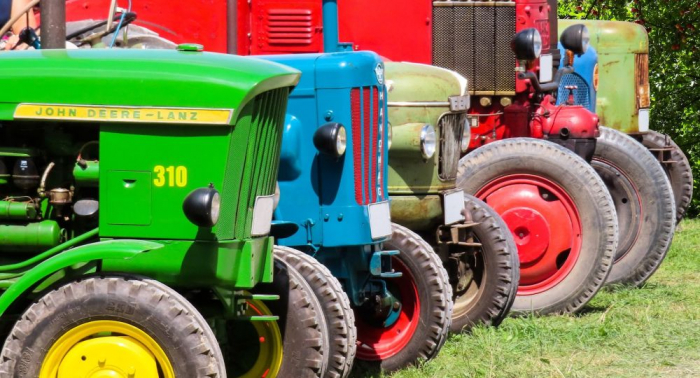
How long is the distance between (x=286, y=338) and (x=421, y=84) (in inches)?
89.7

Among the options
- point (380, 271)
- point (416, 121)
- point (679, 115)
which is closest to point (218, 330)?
point (380, 271)

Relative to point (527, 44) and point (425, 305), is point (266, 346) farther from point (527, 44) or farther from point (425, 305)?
point (527, 44)

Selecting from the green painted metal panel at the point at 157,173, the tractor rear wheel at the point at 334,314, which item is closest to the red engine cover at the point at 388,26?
the tractor rear wheel at the point at 334,314

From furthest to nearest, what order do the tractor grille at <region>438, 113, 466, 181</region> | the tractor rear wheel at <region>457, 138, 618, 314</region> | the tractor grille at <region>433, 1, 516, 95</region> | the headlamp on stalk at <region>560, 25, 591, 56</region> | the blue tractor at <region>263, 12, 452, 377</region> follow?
the headlamp on stalk at <region>560, 25, 591, 56</region> < the tractor grille at <region>433, 1, 516, 95</region> < the tractor rear wheel at <region>457, 138, 618, 314</region> < the tractor grille at <region>438, 113, 466, 181</region> < the blue tractor at <region>263, 12, 452, 377</region>

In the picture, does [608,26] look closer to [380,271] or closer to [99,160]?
[380,271]

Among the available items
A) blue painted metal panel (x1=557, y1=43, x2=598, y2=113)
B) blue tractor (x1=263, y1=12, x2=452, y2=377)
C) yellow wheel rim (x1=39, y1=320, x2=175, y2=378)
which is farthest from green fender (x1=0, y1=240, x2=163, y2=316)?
blue painted metal panel (x1=557, y1=43, x2=598, y2=113)

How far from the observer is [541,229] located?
27.5 ft

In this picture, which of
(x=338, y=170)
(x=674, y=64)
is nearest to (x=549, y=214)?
(x=338, y=170)

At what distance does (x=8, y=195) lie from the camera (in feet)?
16.5

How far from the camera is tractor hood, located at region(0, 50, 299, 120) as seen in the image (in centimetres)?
468

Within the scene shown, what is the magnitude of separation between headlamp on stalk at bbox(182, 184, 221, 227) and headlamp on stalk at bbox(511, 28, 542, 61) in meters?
4.40

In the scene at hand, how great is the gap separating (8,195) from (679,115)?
12064mm

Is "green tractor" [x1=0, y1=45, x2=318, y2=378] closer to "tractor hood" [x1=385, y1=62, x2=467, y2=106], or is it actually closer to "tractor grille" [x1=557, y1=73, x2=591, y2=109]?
"tractor hood" [x1=385, y1=62, x2=467, y2=106]

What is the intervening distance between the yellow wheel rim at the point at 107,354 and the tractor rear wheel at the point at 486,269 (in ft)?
10.0
